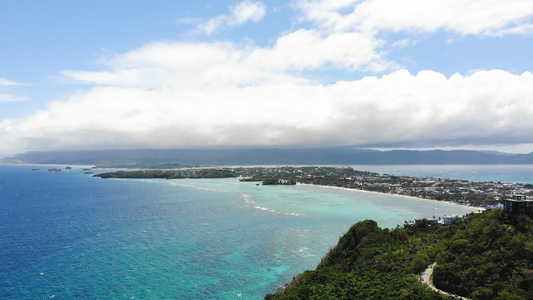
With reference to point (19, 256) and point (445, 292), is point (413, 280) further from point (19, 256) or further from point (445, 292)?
point (19, 256)

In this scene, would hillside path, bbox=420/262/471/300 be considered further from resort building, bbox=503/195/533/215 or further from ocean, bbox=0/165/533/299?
ocean, bbox=0/165/533/299

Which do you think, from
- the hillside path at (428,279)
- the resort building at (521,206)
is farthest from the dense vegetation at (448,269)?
the resort building at (521,206)

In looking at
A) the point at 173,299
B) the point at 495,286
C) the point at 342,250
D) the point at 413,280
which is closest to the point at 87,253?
the point at 173,299

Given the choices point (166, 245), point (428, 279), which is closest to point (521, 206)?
point (428, 279)

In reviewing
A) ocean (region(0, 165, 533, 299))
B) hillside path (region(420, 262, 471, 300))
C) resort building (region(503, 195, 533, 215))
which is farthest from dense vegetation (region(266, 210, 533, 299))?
ocean (region(0, 165, 533, 299))

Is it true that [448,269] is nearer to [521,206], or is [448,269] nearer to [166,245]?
[521,206]

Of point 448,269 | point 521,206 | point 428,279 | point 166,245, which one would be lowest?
point 166,245
